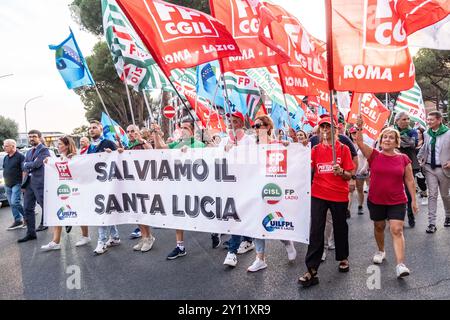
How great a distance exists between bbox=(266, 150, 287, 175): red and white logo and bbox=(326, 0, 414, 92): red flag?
0.99 m

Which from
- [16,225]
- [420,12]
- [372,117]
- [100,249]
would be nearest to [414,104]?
[372,117]

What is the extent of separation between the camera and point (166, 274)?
4355 mm

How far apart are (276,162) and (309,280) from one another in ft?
4.39

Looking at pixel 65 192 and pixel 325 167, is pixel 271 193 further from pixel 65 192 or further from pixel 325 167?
pixel 65 192

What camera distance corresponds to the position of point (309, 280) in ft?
12.5

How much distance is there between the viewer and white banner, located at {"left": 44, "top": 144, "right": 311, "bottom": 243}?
4.01m

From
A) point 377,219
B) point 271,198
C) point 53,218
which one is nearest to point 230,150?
point 271,198

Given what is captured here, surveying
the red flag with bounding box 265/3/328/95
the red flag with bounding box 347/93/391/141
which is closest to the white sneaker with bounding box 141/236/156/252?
the red flag with bounding box 265/3/328/95

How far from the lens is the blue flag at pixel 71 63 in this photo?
5.84 metres

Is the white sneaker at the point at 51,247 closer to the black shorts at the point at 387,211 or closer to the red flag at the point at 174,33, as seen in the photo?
the red flag at the point at 174,33

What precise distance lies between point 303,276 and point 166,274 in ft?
5.46

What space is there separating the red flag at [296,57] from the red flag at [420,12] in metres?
1.86
